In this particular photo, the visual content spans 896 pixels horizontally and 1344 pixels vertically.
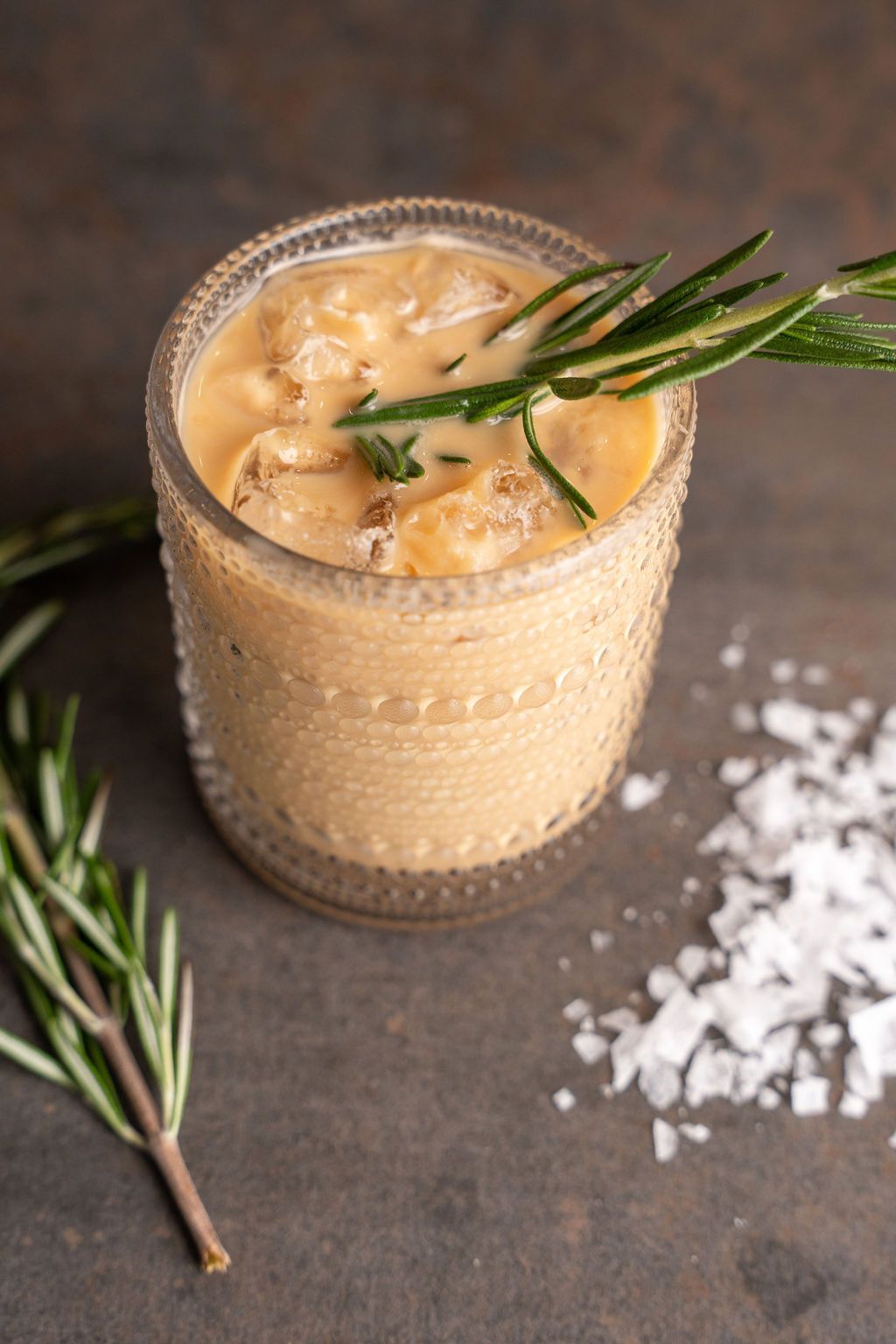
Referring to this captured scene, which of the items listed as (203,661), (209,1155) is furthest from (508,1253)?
(203,661)

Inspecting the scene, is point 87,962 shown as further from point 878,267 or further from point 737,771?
point 878,267

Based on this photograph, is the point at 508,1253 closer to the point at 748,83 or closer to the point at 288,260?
the point at 288,260

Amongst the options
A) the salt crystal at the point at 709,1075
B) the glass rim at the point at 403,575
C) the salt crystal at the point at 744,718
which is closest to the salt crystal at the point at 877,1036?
the salt crystal at the point at 709,1075

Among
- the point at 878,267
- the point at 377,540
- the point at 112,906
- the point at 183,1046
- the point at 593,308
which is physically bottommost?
the point at 183,1046

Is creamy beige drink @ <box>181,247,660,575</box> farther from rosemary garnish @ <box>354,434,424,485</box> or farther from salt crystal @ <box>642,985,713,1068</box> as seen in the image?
salt crystal @ <box>642,985,713,1068</box>

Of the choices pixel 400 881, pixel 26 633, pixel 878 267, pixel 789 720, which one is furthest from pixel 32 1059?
pixel 878 267
